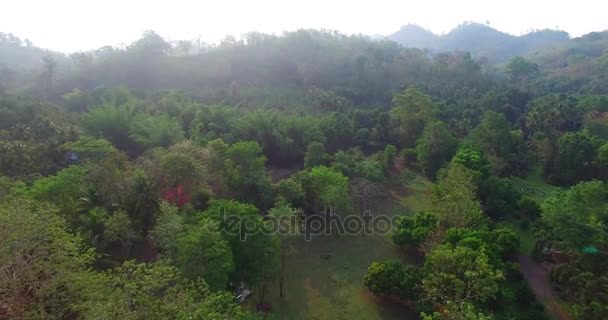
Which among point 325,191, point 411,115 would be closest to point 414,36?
point 411,115

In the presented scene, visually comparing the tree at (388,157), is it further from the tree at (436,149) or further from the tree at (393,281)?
the tree at (393,281)

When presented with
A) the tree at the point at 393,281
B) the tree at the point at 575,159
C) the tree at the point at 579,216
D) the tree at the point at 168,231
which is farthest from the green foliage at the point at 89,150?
the tree at the point at 575,159

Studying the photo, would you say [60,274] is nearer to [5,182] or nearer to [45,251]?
[45,251]

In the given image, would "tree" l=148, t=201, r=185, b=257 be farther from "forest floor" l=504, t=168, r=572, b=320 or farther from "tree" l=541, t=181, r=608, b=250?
"tree" l=541, t=181, r=608, b=250

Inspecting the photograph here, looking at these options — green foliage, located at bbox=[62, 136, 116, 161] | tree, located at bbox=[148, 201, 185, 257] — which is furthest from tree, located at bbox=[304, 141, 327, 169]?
tree, located at bbox=[148, 201, 185, 257]

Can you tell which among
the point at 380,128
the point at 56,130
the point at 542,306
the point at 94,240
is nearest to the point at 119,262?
the point at 94,240

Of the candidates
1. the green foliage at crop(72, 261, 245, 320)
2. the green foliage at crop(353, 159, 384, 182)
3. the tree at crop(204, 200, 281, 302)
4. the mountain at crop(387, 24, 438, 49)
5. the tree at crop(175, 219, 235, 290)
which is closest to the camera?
the green foliage at crop(72, 261, 245, 320)

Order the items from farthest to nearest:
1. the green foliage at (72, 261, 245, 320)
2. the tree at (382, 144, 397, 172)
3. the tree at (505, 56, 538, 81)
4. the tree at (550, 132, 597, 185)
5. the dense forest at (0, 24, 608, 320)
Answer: the tree at (505, 56, 538, 81) < the tree at (382, 144, 397, 172) < the tree at (550, 132, 597, 185) < the dense forest at (0, 24, 608, 320) < the green foliage at (72, 261, 245, 320)
